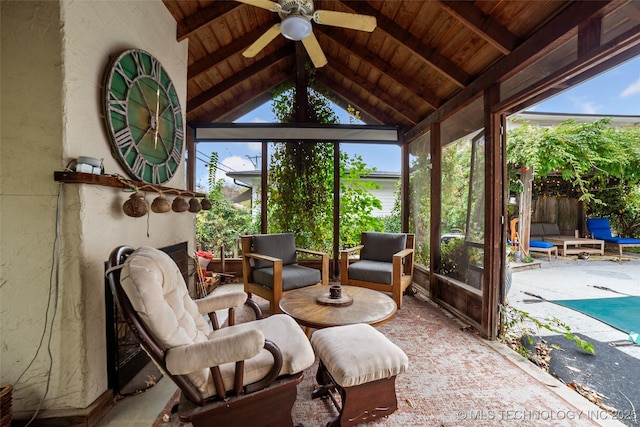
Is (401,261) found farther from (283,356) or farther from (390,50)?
(390,50)

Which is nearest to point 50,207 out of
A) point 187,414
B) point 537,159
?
point 187,414

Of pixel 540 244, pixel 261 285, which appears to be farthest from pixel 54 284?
pixel 540 244

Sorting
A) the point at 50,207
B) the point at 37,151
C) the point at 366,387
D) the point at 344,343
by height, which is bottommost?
the point at 366,387

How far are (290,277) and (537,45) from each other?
2902 millimetres

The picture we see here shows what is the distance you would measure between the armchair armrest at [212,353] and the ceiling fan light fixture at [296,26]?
6.28 feet

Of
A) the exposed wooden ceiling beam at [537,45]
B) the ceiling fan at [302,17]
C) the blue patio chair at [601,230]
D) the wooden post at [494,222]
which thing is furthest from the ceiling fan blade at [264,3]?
the blue patio chair at [601,230]

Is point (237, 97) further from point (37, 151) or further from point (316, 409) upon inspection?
point (316, 409)

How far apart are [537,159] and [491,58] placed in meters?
3.71

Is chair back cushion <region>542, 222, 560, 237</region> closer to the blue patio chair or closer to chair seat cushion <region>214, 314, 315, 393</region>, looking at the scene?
the blue patio chair

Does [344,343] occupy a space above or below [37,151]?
below

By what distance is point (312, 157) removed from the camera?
457 centimetres

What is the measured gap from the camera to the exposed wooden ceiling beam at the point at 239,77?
3965mm

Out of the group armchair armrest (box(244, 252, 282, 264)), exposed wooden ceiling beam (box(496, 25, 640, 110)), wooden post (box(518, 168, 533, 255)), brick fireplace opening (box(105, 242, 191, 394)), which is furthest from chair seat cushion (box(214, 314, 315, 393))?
wooden post (box(518, 168, 533, 255))

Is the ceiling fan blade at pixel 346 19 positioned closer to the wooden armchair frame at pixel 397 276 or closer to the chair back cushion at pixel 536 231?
the wooden armchair frame at pixel 397 276
